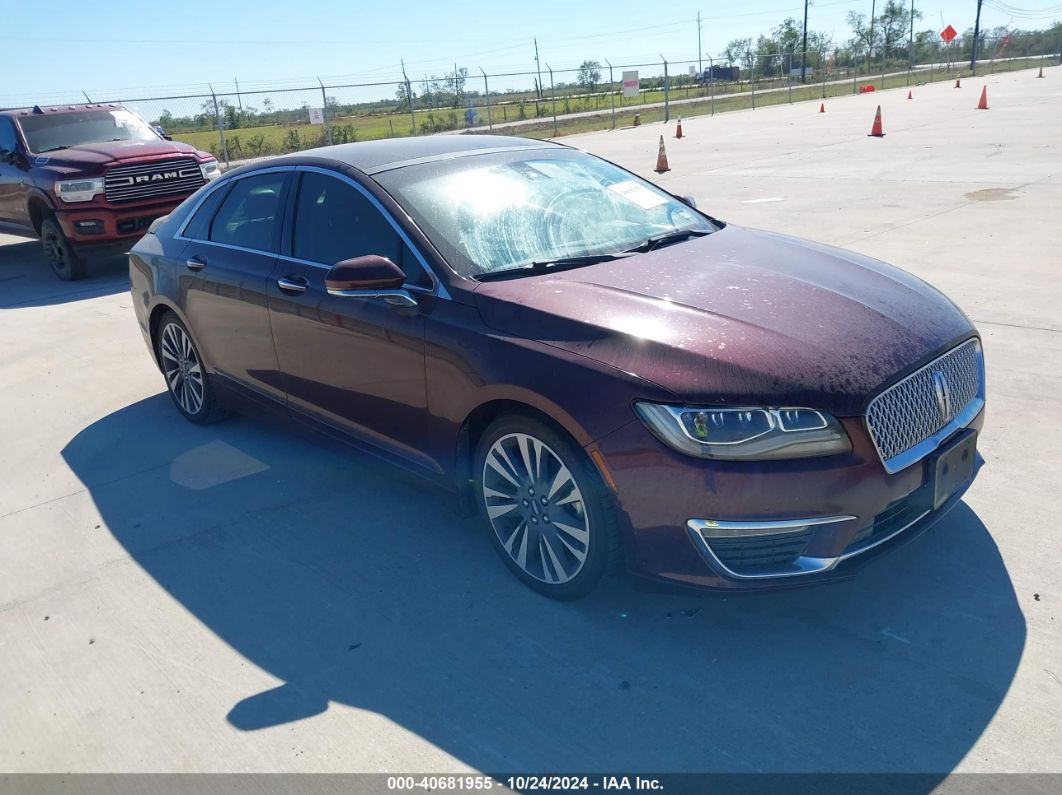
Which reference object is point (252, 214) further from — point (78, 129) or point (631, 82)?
point (631, 82)

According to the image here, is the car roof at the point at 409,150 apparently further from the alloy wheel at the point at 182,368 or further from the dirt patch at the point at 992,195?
the dirt patch at the point at 992,195

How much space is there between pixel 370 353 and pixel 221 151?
2576cm

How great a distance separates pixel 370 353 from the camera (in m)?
4.08

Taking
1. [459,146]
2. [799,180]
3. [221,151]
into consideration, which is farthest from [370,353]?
[221,151]

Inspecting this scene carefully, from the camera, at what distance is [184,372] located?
5785 mm

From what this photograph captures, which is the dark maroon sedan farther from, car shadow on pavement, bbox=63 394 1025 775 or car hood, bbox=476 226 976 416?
car shadow on pavement, bbox=63 394 1025 775

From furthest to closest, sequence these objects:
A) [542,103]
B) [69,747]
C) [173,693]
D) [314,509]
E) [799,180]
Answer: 1. [542,103]
2. [799,180]
3. [314,509]
4. [173,693]
5. [69,747]

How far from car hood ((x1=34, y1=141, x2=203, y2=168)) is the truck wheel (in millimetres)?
724

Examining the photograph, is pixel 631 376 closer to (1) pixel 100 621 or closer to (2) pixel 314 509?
(2) pixel 314 509

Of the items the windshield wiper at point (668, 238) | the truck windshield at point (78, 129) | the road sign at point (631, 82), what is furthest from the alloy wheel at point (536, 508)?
Result: the road sign at point (631, 82)

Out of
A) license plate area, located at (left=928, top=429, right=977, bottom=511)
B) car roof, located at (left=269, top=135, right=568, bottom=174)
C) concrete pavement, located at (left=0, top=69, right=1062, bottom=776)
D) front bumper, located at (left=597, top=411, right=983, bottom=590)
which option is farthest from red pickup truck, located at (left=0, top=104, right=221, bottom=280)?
license plate area, located at (left=928, top=429, right=977, bottom=511)

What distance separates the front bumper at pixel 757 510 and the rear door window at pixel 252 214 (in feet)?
8.35

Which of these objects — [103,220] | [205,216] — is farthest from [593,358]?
[103,220]

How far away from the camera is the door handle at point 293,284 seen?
174 inches
